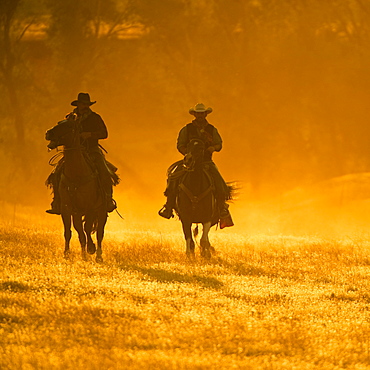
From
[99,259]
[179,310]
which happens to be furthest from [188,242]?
[179,310]

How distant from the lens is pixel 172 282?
15.3 m

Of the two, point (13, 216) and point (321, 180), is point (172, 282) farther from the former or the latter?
point (321, 180)

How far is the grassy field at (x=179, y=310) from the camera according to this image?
10.1m

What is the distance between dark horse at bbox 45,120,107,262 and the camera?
691 inches

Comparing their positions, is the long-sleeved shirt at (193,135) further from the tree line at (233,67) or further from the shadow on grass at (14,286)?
the tree line at (233,67)

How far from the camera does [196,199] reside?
19.3m

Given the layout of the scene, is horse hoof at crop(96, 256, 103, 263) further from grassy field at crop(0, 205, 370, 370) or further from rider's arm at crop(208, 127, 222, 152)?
rider's arm at crop(208, 127, 222, 152)

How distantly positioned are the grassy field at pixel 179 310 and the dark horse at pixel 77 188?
59 centimetres

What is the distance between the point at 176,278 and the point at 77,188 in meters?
3.25

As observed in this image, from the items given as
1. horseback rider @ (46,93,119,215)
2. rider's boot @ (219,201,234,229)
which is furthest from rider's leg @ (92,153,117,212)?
rider's boot @ (219,201,234,229)

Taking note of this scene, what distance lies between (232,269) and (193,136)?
9.17 ft

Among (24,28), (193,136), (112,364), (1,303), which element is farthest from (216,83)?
(112,364)

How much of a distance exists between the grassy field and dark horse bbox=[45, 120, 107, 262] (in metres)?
0.59

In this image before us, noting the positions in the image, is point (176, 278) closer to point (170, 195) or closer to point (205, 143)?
point (205, 143)
